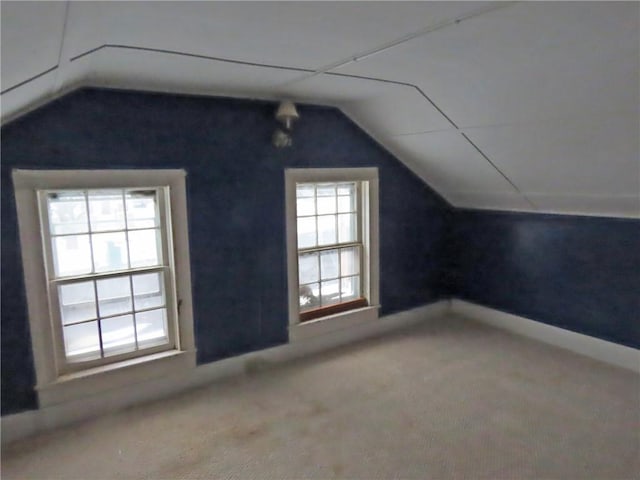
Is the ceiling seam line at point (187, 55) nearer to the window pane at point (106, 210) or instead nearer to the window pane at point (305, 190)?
the window pane at point (106, 210)

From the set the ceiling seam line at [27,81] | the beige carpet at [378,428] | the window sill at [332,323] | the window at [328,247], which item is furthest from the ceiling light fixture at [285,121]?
Answer: the beige carpet at [378,428]

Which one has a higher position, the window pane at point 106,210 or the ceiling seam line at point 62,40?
the ceiling seam line at point 62,40

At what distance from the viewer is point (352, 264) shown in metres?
4.38

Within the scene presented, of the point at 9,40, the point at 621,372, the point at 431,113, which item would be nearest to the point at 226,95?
the point at 431,113

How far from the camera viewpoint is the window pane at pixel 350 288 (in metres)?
4.36

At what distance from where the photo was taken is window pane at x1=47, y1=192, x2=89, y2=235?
2860mm

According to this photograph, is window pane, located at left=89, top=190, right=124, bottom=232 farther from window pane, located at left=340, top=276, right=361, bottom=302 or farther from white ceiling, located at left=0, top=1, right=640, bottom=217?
window pane, located at left=340, top=276, right=361, bottom=302

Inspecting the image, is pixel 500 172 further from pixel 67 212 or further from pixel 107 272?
pixel 67 212

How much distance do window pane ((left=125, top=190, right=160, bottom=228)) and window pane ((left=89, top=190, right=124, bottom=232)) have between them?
0.18 ft

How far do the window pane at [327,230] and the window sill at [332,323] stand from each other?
70 centimetres

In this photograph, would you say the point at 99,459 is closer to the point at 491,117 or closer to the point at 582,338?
the point at 491,117

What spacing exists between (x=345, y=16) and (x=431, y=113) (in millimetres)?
1678

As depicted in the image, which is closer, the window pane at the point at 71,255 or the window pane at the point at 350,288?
the window pane at the point at 71,255

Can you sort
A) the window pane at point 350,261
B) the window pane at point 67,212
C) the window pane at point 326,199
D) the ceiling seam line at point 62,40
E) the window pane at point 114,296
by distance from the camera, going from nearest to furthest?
the ceiling seam line at point 62,40 → the window pane at point 67,212 → the window pane at point 114,296 → the window pane at point 326,199 → the window pane at point 350,261
